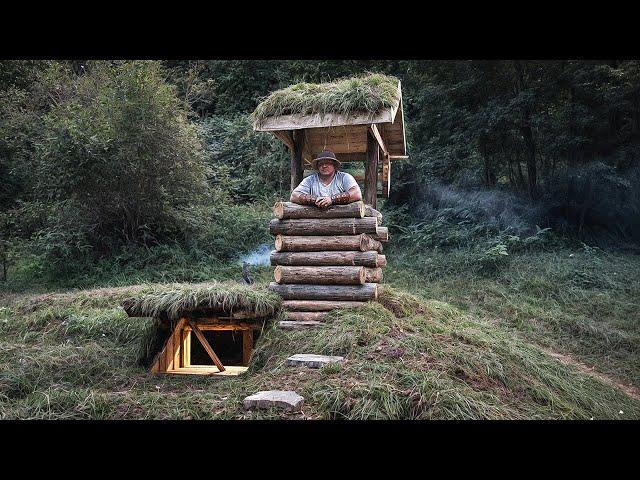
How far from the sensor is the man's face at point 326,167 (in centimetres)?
720

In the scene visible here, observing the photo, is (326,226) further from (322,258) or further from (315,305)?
(315,305)

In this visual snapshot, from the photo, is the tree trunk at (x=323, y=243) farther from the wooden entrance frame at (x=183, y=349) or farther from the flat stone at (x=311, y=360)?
the flat stone at (x=311, y=360)

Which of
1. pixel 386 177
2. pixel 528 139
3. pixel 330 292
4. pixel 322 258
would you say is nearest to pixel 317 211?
pixel 322 258

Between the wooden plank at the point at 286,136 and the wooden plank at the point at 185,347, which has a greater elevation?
the wooden plank at the point at 286,136

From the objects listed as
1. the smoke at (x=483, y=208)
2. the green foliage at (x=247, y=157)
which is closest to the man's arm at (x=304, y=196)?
the smoke at (x=483, y=208)

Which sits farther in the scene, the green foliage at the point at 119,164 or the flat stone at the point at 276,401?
the green foliage at the point at 119,164

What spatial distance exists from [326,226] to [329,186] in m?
0.63

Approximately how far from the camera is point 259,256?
13.7 meters

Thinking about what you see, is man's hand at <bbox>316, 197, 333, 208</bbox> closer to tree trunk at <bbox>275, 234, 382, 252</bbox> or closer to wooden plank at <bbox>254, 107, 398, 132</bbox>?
tree trunk at <bbox>275, 234, 382, 252</bbox>

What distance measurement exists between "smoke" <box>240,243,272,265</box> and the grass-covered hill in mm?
4329

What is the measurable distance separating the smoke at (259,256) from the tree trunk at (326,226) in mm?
6454

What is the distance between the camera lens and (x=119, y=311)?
8070mm

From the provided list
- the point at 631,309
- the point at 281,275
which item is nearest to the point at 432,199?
the point at 631,309

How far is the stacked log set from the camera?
6637mm
